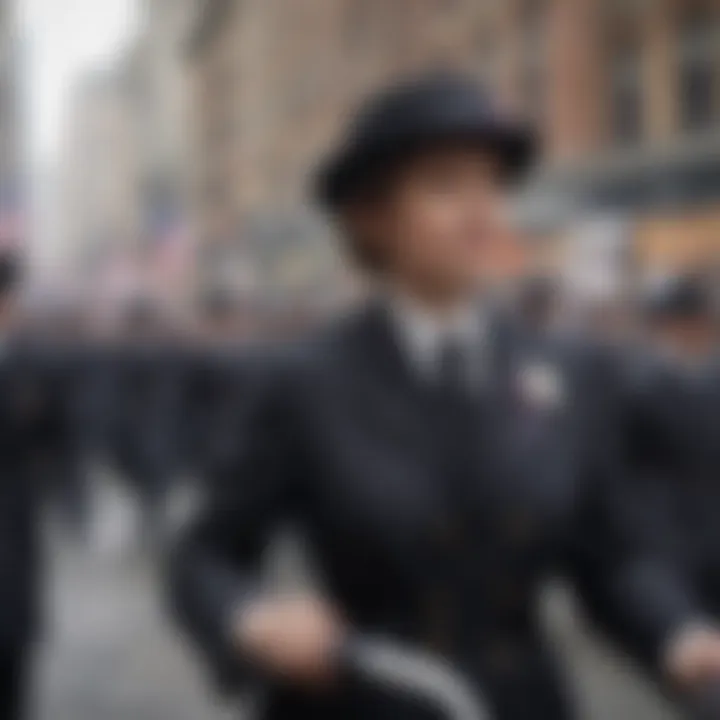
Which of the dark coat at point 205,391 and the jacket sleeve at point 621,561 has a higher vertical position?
the dark coat at point 205,391

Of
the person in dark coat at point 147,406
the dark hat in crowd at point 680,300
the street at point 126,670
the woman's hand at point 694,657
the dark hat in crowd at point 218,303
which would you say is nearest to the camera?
the woman's hand at point 694,657

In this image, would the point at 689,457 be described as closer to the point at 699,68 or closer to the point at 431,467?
the point at 431,467

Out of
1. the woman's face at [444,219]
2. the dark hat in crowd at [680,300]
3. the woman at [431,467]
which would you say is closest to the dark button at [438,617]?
the woman at [431,467]

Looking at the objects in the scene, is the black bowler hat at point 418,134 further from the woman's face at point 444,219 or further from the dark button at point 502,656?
the dark button at point 502,656

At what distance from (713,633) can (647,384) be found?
420mm

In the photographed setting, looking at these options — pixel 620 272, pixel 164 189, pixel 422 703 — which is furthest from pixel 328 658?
pixel 164 189

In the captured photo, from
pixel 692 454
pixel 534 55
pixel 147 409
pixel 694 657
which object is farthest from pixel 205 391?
pixel 694 657

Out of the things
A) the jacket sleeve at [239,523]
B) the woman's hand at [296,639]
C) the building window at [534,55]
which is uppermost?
the building window at [534,55]

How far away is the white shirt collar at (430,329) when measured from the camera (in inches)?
26.8

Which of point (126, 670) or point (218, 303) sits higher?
point (218, 303)

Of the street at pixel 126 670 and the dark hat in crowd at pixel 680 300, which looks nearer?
the dark hat in crowd at pixel 680 300

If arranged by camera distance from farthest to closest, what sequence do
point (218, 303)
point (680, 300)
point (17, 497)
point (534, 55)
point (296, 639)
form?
point (218, 303) → point (534, 55) → point (680, 300) → point (17, 497) → point (296, 639)

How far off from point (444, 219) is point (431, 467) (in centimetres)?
10

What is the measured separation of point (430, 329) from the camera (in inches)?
26.9
